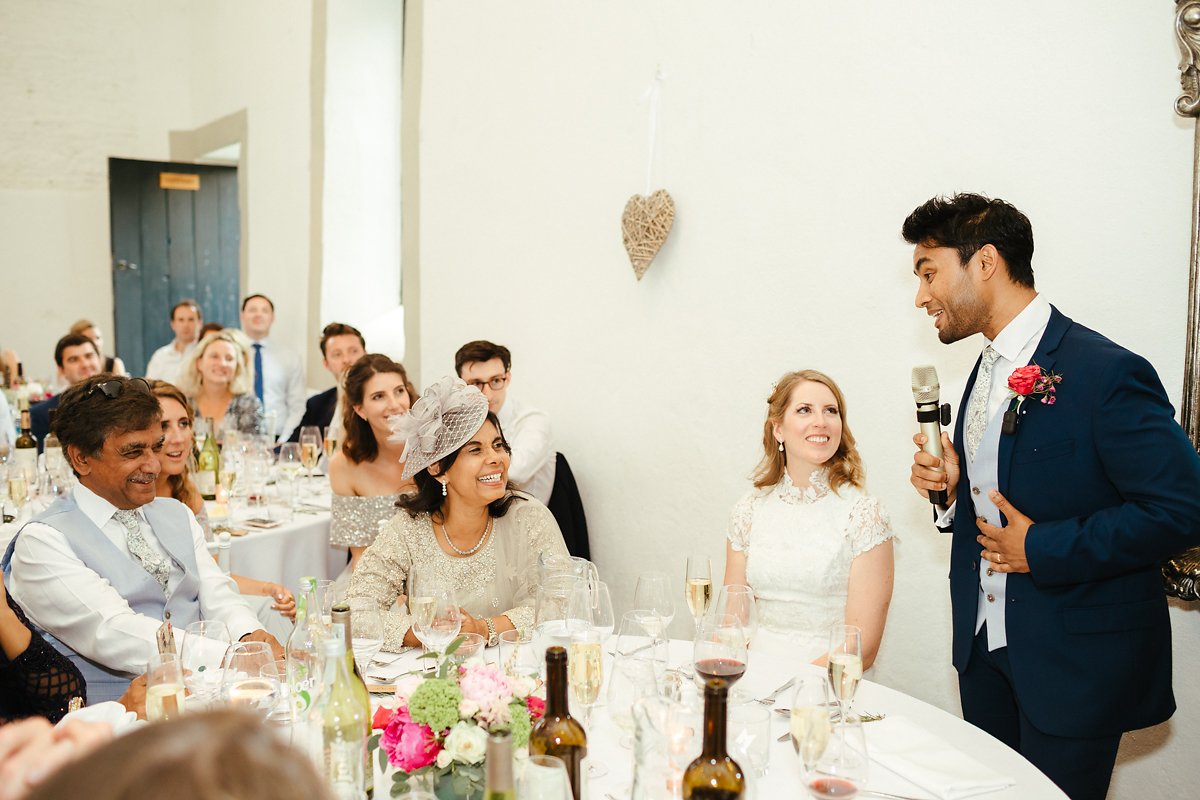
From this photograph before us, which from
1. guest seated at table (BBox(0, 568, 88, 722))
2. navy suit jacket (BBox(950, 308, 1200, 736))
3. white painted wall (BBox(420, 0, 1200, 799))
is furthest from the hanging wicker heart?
guest seated at table (BBox(0, 568, 88, 722))

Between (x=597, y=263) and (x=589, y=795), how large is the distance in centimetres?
337

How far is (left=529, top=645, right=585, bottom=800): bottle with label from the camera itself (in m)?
1.34

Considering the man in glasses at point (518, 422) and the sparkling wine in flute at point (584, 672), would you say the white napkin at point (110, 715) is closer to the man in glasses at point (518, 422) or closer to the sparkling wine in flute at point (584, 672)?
the sparkling wine in flute at point (584, 672)

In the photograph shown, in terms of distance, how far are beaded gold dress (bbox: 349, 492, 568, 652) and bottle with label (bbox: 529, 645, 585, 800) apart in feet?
3.98

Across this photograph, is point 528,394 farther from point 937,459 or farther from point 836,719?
point 836,719

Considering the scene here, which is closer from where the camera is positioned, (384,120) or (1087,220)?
(1087,220)

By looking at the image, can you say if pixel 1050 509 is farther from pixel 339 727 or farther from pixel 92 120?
pixel 92 120

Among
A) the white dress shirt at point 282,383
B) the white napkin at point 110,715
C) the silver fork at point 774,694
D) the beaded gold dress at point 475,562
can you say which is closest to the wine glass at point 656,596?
the silver fork at point 774,694

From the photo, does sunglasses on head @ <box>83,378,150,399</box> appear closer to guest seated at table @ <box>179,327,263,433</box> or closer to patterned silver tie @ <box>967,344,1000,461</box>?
patterned silver tie @ <box>967,344,1000,461</box>

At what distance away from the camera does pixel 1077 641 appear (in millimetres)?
2113

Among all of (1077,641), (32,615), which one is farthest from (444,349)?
(1077,641)

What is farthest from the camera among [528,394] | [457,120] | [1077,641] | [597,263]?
[457,120]

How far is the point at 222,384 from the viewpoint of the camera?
5.64m

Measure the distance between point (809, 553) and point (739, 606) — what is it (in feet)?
2.89
